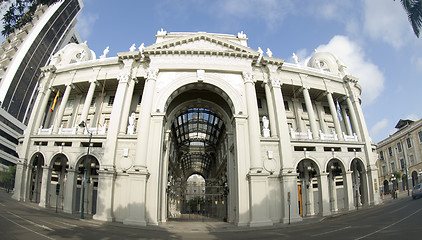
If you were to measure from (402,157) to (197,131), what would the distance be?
4523 cm

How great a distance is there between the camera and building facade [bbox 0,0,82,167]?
60162 millimetres

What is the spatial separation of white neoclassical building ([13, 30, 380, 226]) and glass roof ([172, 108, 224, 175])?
6405mm

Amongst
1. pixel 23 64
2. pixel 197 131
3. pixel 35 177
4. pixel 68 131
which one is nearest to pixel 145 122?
pixel 68 131

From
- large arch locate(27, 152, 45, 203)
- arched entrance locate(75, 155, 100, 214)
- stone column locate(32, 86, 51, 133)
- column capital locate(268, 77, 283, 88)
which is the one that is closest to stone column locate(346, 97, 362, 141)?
column capital locate(268, 77, 283, 88)

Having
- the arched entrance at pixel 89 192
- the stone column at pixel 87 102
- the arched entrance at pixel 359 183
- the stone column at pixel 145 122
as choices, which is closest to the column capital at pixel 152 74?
the stone column at pixel 145 122

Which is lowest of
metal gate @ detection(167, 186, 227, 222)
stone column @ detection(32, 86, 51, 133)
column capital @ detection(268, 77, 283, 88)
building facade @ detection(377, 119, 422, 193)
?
metal gate @ detection(167, 186, 227, 222)

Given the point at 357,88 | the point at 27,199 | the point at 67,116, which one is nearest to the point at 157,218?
the point at 27,199

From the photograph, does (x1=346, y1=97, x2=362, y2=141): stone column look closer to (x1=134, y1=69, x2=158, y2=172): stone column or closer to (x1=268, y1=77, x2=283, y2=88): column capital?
(x1=268, y1=77, x2=283, y2=88): column capital

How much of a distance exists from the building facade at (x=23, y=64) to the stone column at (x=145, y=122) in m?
51.3

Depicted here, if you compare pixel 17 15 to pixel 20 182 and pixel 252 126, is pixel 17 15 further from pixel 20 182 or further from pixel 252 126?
pixel 20 182

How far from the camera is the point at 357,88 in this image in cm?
3653

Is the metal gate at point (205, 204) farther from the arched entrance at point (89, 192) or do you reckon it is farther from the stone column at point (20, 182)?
the stone column at point (20, 182)

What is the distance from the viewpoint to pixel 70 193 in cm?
2569

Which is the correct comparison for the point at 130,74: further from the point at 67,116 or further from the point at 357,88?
the point at 357,88
